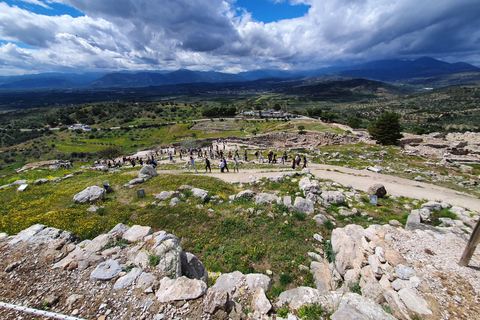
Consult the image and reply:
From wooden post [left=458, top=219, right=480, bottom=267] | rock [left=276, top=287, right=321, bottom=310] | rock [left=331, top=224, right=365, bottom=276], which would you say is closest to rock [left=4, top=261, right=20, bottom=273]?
rock [left=276, top=287, right=321, bottom=310]

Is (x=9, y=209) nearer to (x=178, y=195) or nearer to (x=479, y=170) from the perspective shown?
(x=178, y=195)

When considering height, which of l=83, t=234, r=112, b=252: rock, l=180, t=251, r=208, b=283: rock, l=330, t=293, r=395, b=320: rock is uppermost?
l=330, t=293, r=395, b=320: rock

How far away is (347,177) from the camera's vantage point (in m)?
18.2

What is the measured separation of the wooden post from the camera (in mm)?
5449

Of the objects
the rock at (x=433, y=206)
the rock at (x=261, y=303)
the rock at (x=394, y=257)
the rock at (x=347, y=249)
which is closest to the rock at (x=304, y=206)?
the rock at (x=347, y=249)

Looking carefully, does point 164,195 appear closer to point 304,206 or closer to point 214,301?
point 304,206

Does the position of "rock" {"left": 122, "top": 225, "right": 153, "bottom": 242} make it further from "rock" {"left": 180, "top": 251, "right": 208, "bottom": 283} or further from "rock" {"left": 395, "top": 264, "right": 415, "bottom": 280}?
"rock" {"left": 395, "top": 264, "right": 415, "bottom": 280}

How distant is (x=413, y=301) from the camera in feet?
16.4

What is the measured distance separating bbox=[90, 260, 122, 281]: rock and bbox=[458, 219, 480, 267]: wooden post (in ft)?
34.3

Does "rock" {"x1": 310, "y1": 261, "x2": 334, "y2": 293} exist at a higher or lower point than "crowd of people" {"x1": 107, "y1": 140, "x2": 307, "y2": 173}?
higher

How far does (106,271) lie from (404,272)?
9.16 metres

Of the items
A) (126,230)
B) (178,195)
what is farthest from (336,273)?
(178,195)

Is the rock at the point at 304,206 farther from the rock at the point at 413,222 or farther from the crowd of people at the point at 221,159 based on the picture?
the crowd of people at the point at 221,159

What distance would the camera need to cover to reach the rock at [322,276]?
22.7 ft
